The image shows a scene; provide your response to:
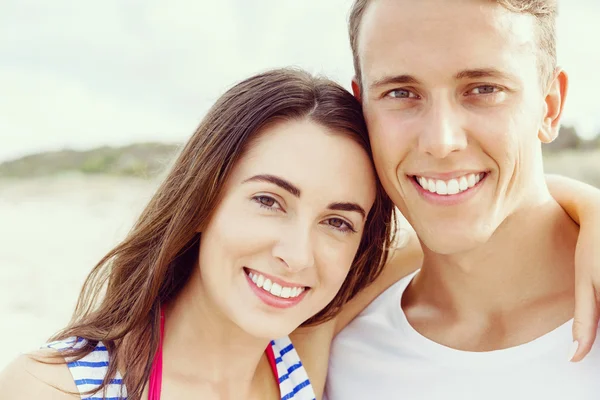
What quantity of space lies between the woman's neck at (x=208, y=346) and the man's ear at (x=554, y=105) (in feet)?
4.40

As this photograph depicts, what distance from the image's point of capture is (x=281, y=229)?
2.46 m

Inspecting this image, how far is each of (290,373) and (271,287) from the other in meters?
0.57

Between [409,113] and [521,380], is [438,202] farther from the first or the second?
[521,380]

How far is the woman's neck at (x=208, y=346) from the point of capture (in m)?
2.68

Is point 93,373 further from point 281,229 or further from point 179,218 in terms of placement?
point 281,229

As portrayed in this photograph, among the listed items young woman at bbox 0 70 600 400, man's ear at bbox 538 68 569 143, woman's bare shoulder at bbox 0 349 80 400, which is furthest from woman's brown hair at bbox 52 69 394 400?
man's ear at bbox 538 68 569 143

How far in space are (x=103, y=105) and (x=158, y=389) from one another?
23.2 metres

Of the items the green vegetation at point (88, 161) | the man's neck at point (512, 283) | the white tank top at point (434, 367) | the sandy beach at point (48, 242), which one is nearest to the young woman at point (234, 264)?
the white tank top at point (434, 367)

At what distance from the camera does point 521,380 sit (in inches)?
96.6

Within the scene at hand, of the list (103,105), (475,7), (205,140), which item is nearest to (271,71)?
(205,140)

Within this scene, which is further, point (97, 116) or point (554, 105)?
point (97, 116)

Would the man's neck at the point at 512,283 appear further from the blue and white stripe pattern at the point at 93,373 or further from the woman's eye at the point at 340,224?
the blue and white stripe pattern at the point at 93,373

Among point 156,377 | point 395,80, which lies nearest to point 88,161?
point 156,377

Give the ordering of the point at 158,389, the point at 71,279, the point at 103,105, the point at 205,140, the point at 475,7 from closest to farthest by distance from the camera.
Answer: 1. the point at 475,7
2. the point at 158,389
3. the point at 205,140
4. the point at 71,279
5. the point at 103,105
